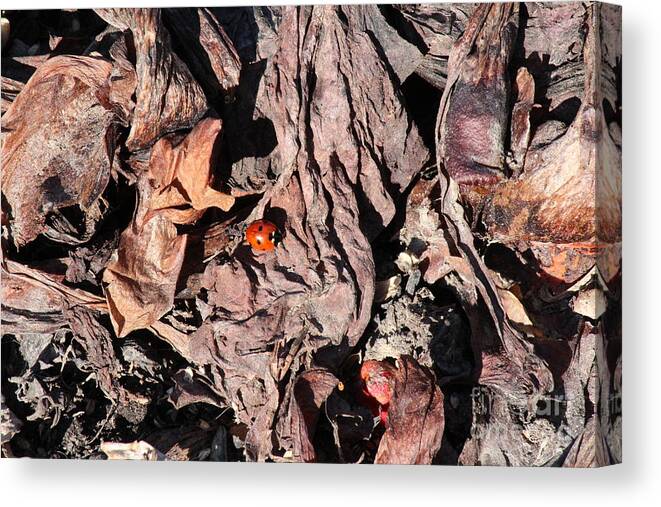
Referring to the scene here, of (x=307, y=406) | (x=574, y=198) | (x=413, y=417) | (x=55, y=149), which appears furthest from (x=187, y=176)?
(x=574, y=198)

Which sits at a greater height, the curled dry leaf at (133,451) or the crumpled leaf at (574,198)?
the crumpled leaf at (574,198)

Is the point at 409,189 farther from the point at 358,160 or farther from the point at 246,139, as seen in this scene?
the point at 246,139

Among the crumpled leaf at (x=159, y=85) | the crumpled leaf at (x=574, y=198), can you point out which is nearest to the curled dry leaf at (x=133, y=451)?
the crumpled leaf at (x=159, y=85)

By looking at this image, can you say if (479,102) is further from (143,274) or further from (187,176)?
(143,274)

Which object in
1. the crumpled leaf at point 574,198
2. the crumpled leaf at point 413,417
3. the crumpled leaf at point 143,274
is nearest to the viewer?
the crumpled leaf at point 574,198

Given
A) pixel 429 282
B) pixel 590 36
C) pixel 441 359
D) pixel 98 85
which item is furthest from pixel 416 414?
pixel 98 85

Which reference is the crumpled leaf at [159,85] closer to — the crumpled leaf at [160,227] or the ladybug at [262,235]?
the crumpled leaf at [160,227]
